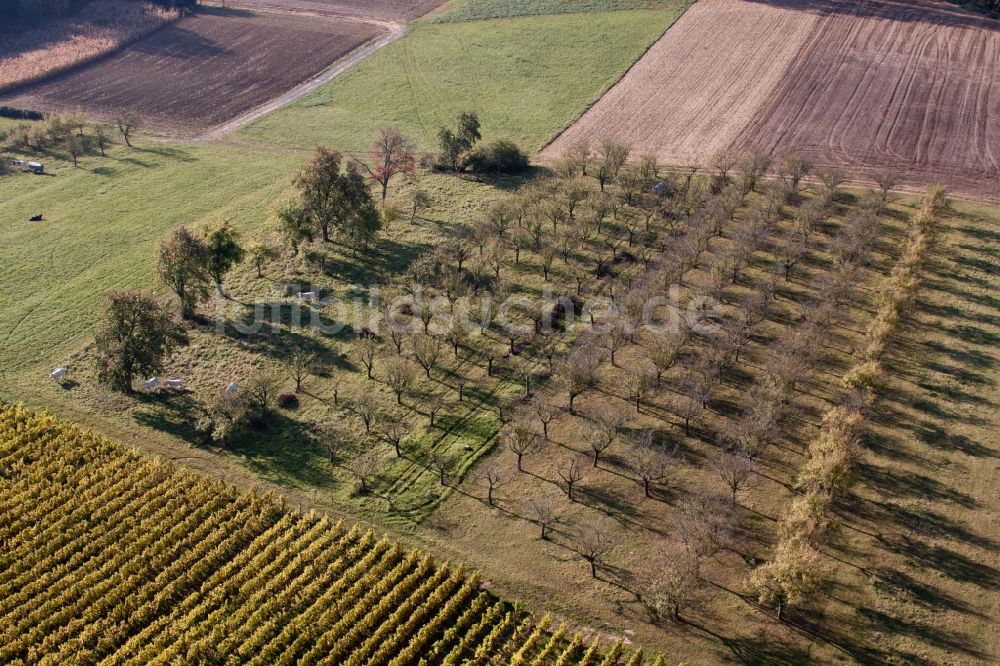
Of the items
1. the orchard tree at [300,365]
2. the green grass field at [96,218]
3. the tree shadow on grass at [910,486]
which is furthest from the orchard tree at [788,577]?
the green grass field at [96,218]

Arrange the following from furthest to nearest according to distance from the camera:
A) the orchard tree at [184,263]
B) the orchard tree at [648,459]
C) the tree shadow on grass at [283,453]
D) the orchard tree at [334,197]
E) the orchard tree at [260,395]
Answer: the orchard tree at [334,197], the orchard tree at [184,263], the orchard tree at [260,395], the tree shadow on grass at [283,453], the orchard tree at [648,459]

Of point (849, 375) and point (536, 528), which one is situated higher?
point (849, 375)

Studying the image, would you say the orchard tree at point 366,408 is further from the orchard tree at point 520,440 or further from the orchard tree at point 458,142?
the orchard tree at point 458,142

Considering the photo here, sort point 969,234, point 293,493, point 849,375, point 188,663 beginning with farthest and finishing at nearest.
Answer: point 969,234 → point 849,375 → point 293,493 → point 188,663

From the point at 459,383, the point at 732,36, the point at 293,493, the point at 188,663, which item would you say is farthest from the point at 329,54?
the point at 188,663

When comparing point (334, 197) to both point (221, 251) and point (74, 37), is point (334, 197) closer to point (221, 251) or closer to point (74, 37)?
point (221, 251)

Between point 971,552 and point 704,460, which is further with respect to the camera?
point 704,460

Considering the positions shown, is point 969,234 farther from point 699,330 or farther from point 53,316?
point 53,316
